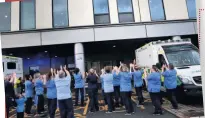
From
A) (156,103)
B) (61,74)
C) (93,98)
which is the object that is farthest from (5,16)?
(156,103)

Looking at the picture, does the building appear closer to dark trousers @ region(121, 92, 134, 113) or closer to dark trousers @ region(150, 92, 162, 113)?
dark trousers @ region(121, 92, 134, 113)

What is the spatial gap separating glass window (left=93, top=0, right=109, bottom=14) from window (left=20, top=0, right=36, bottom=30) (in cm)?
487

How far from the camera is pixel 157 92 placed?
909cm

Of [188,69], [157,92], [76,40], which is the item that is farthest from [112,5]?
[157,92]

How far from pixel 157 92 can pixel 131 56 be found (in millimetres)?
16398

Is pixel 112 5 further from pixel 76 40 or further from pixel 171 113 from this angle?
pixel 171 113

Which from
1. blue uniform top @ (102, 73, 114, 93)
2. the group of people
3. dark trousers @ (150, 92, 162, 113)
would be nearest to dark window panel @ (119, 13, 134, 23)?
the group of people

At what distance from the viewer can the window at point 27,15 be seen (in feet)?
63.3

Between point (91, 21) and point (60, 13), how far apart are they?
8.41 feet

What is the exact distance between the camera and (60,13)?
19328mm

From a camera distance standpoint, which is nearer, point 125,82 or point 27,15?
point 125,82

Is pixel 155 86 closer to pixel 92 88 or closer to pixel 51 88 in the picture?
pixel 92 88

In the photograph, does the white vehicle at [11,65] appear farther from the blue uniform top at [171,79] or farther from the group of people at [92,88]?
the blue uniform top at [171,79]

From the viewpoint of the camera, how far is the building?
1884cm
